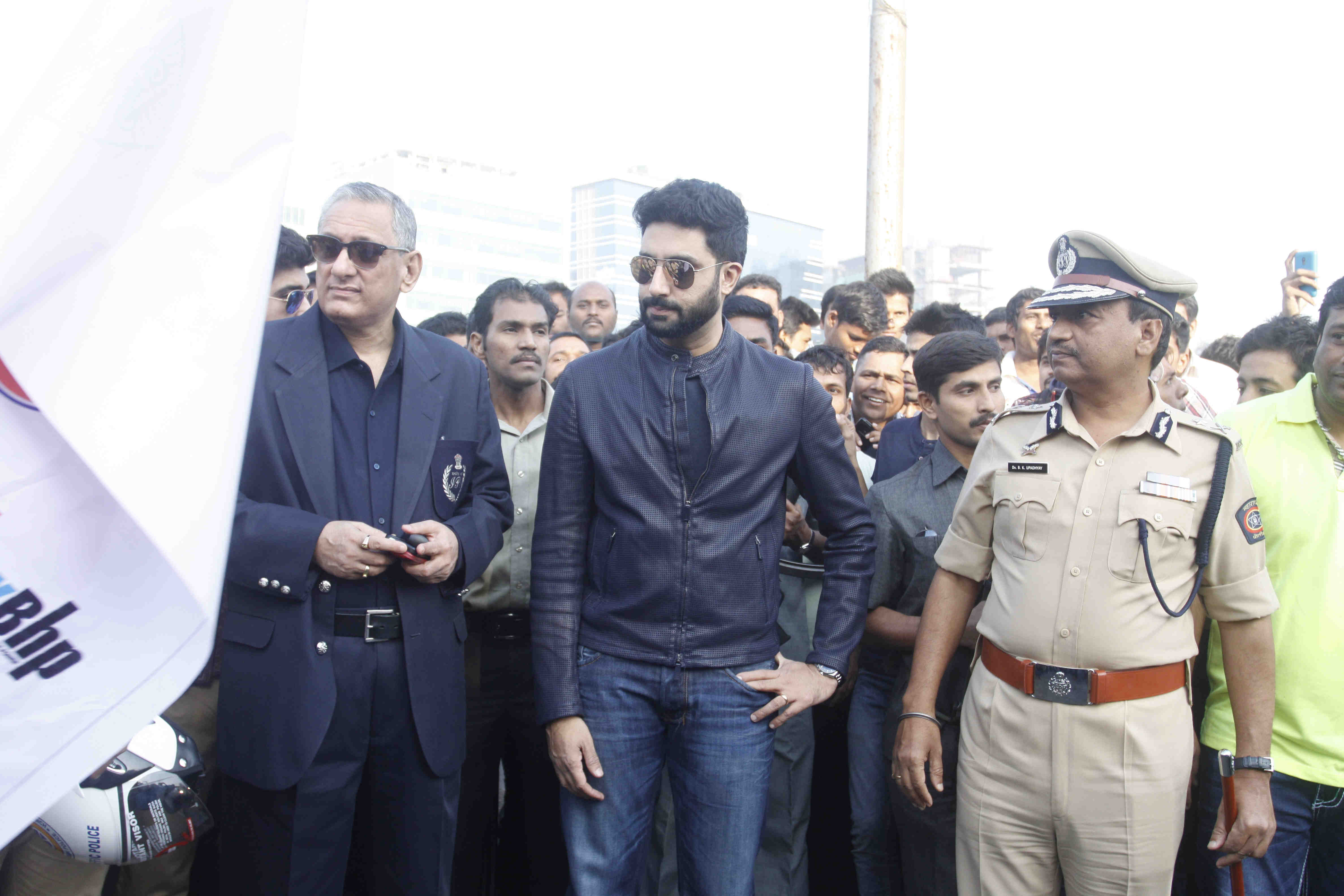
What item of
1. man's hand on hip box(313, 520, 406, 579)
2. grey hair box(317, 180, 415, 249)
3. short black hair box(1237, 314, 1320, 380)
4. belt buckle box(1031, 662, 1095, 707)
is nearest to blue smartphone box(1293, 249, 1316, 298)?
short black hair box(1237, 314, 1320, 380)

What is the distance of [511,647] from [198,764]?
4.01 ft

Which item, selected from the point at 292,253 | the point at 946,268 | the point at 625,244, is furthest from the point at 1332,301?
the point at 946,268

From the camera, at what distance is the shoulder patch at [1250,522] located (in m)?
2.43

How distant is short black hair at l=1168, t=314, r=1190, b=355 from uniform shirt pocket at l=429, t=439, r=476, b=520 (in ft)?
Result: 9.22

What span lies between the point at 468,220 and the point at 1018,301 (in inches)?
3718

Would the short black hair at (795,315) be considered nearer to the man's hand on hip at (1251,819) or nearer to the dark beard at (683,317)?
the dark beard at (683,317)

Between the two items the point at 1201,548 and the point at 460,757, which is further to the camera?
the point at 460,757

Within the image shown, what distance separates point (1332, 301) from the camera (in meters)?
2.86

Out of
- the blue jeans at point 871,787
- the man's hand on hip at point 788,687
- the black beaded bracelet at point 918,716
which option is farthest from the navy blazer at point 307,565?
the blue jeans at point 871,787

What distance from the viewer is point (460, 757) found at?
2.69 meters

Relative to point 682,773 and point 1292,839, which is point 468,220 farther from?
point 1292,839

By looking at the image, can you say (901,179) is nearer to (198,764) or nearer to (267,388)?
(267,388)

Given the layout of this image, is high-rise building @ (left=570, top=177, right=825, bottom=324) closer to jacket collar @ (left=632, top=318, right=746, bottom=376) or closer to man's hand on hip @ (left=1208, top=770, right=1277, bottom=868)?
jacket collar @ (left=632, top=318, right=746, bottom=376)

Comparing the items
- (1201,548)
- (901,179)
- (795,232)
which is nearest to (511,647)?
(1201,548)
